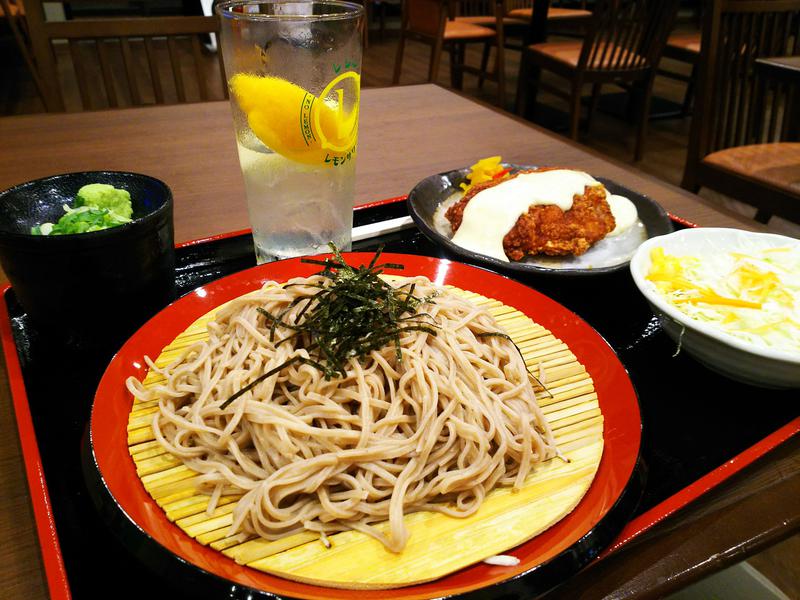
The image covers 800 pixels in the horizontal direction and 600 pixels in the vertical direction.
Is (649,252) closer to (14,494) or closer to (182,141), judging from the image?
(14,494)

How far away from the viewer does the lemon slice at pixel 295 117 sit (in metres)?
1.21

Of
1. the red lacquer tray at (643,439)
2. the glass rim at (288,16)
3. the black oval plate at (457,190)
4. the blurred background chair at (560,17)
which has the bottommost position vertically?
the red lacquer tray at (643,439)

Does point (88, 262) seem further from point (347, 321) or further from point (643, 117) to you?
point (643, 117)

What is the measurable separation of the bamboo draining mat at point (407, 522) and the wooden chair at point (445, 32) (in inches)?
216

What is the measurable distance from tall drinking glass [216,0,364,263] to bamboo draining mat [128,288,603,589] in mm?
572

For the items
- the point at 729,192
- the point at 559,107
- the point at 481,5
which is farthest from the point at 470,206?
the point at 481,5

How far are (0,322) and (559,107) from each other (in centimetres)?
679

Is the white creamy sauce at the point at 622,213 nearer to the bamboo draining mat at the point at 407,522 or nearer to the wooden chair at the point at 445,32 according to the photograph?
the bamboo draining mat at the point at 407,522

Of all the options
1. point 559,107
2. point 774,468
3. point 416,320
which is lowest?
point 559,107

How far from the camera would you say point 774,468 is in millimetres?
1002

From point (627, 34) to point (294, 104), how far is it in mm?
4719

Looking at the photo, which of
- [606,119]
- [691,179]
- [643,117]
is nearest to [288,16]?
[691,179]

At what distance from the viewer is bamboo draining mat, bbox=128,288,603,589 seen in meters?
0.73

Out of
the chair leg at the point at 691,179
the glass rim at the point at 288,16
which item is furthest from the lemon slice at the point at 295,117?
the chair leg at the point at 691,179
